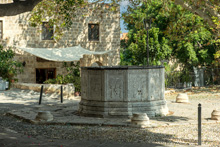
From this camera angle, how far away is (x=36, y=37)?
25531 millimetres

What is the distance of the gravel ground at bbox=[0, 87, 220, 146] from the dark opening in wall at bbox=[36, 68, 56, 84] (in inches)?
587

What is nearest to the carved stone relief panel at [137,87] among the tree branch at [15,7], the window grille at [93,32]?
the tree branch at [15,7]

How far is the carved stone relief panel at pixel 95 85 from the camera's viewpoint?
11.8 meters

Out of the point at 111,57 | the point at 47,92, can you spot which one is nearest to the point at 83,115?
the point at 47,92

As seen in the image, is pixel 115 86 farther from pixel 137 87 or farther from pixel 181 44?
pixel 181 44

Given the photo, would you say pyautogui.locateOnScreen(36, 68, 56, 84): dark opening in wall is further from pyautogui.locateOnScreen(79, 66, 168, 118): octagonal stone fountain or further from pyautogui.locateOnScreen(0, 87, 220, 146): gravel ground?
pyautogui.locateOnScreen(0, 87, 220, 146): gravel ground

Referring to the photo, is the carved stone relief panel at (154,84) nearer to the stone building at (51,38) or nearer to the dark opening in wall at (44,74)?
the stone building at (51,38)

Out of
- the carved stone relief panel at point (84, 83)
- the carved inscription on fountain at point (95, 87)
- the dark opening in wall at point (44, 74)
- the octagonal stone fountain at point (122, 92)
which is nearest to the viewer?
the octagonal stone fountain at point (122, 92)

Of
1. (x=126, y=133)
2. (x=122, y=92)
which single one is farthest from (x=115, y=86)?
(x=126, y=133)

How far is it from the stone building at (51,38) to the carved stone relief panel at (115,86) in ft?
37.3

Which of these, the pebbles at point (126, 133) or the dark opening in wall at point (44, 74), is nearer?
the pebbles at point (126, 133)

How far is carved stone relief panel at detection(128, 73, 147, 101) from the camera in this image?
1159 centimetres

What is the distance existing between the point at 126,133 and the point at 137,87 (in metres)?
2.72

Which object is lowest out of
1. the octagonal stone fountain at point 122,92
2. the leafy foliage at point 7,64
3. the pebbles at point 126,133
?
the pebbles at point 126,133
